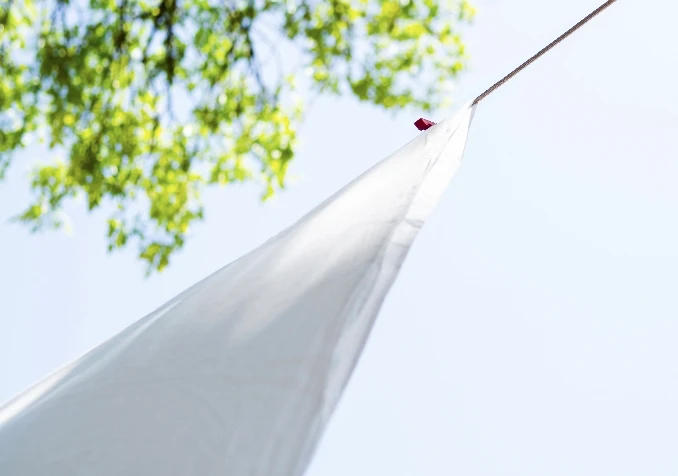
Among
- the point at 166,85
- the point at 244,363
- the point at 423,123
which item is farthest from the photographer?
the point at 166,85

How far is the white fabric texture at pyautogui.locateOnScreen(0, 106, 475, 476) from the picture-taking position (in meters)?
0.66

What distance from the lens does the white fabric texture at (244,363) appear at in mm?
665

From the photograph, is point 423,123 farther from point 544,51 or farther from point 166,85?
point 166,85

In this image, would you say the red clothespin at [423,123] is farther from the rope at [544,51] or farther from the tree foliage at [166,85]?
the tree foliage at [166,85]

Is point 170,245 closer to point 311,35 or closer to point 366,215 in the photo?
point 311,35

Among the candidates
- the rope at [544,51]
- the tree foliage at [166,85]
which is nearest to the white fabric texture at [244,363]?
the rope at [544,51]

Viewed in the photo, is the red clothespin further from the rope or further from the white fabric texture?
the white fabric texture

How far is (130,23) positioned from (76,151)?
59 cm

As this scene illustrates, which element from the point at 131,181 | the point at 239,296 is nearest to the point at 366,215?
the point at 239,296

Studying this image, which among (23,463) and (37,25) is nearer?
(23,463)

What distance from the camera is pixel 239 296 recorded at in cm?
92

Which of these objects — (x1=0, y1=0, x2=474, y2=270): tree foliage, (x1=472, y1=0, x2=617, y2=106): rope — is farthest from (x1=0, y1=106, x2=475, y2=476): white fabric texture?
(x1=0, y1=0, x2=474, y2=270): tree foliage

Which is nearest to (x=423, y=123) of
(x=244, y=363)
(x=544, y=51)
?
(x=544, y=51)

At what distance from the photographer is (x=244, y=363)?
0.76 m
